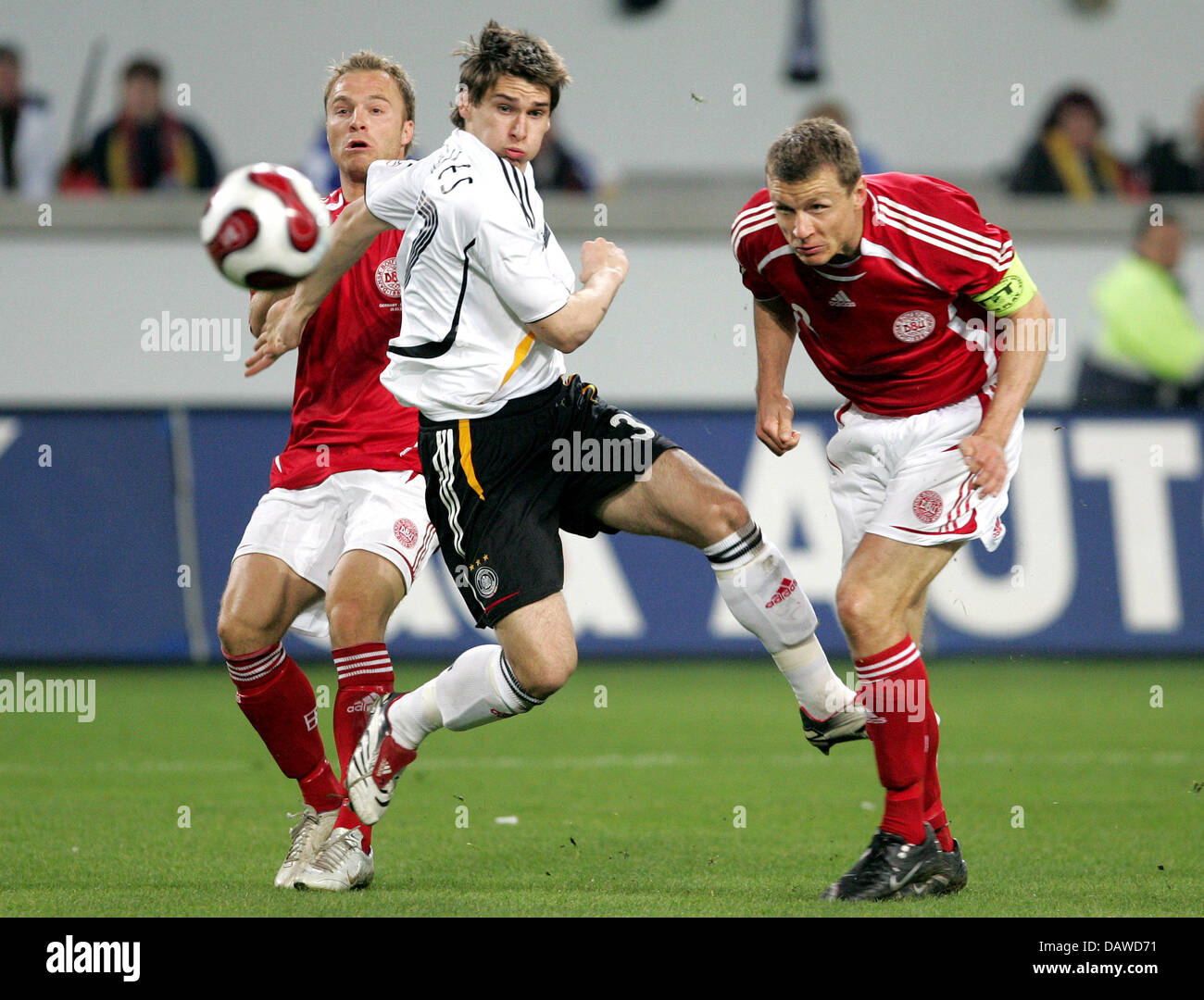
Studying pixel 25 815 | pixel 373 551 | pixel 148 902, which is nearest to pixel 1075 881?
pixel 373 551

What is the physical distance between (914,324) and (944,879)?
5.42 ft

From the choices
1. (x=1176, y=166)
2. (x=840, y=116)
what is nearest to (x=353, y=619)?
(x=840, y=116)

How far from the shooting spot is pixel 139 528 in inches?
408

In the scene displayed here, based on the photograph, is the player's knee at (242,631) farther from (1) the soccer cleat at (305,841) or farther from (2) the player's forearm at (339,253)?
(2) the player's forearm at (339,253)

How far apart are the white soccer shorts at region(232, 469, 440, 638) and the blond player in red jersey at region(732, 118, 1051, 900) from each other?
119 cm

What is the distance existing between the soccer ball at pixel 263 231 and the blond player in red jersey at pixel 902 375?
131 centimetres

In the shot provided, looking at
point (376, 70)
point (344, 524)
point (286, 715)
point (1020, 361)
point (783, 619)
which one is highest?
point (376, 70)

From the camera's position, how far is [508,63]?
4.82 meters

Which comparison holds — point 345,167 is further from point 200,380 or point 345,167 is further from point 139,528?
point 200,380

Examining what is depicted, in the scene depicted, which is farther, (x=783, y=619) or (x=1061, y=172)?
(x=1061, y=172)

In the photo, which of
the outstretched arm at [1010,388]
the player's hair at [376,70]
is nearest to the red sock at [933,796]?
the outstretched arm at [1010,388]

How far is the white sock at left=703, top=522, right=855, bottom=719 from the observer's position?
5.02 m

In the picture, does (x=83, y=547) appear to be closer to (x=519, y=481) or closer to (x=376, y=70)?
(x=376, y=70)

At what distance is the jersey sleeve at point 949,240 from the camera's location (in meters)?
4.90
